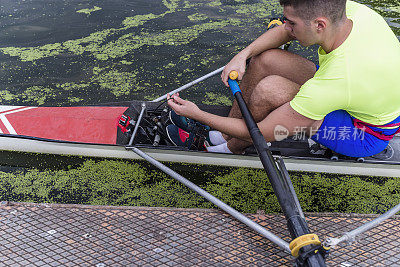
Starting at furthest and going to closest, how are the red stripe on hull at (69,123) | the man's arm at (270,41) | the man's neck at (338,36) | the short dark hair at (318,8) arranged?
the red stripe on hull at (69,123), the man's arm at (270,41), the man's neck at (338,36), the short dark hair at (318,8)

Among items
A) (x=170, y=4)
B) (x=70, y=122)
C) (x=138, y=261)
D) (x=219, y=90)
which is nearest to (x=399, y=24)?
(x=219, y=90)

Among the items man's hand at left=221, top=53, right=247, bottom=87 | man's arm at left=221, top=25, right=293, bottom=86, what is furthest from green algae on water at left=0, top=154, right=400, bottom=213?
man's arm at left=221, top=25, right=293, bottom=86

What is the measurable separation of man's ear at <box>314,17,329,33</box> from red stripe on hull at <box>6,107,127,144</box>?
1442 millimetres

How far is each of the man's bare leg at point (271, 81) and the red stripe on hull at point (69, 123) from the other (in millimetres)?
818

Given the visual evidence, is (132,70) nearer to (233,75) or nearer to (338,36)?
(233,75)

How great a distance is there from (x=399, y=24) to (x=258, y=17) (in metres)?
1.60

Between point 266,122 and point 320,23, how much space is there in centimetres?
49

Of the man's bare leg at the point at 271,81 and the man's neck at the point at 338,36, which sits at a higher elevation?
the man's neck at the point at 338,36

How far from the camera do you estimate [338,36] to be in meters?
1.58

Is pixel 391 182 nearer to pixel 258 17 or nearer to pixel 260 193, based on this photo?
pixel 260 193

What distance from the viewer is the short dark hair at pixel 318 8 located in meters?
1.46

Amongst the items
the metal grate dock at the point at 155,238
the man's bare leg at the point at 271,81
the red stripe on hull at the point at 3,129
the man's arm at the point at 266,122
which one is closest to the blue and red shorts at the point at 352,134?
the man's arm at the point at 266,122

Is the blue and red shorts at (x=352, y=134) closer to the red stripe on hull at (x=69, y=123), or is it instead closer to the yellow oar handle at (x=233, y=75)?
the yellow oar handle at (x=233, y=75)

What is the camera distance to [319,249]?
1251 mm
